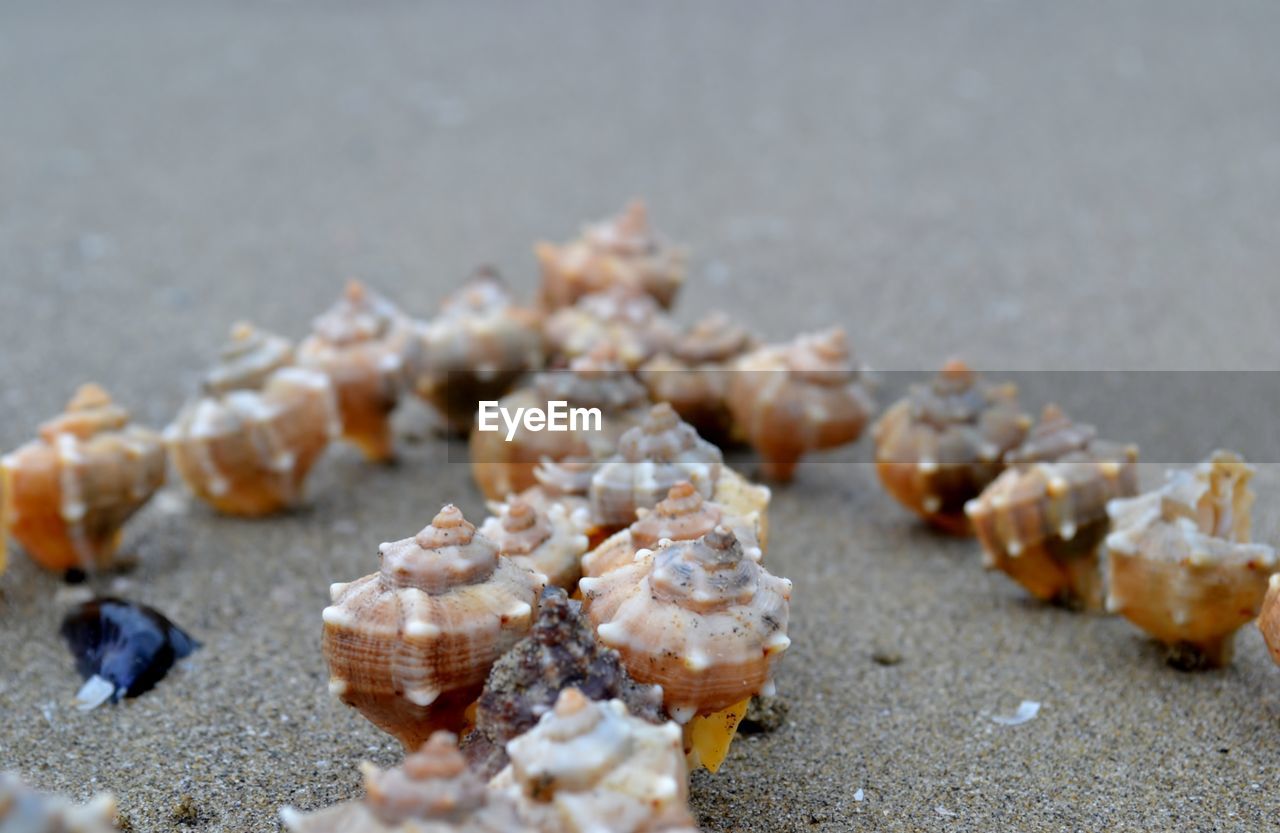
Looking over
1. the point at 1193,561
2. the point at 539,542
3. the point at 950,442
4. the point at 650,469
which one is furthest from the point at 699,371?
the point at 1193,561

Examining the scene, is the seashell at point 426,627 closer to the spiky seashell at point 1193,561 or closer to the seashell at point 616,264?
the spiky seashell at point 1193,561

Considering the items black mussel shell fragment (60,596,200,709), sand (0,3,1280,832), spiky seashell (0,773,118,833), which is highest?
spiky seashell (0,773,118,833)

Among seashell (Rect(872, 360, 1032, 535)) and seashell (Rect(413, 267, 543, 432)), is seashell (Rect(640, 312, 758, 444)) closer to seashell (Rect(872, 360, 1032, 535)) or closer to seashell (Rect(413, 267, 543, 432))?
seashell (Rect(413, 267, 543, 432))

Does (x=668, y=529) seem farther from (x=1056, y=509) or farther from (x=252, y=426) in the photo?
(x=252, y=426)

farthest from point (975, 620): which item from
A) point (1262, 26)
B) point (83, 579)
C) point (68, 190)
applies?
point (1262, 26)

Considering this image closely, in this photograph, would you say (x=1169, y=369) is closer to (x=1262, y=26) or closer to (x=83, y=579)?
(x=83, y=579)

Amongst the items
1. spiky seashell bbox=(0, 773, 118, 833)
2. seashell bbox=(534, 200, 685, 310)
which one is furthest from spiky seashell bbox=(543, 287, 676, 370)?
spiky seashell bbox=(0, 773, 118, 833)

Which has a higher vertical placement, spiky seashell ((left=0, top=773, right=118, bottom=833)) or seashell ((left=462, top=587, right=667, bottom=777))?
spiky seashell ((left=0, top=773, right=118, bottom=833))
